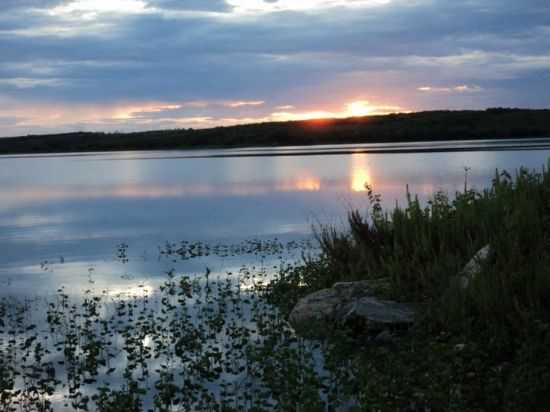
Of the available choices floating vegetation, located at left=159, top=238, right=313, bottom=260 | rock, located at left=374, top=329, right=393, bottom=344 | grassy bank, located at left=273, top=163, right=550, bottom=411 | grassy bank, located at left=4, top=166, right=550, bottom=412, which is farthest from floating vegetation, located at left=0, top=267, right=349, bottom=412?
floating vegetation, located at left=159, top=238, right=313, bottom=260

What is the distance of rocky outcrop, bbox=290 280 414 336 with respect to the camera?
10617 millimetres

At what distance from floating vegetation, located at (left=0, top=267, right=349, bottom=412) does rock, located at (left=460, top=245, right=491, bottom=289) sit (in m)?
2.51

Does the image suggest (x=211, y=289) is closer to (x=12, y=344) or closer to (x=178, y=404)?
(x=12, y=344)

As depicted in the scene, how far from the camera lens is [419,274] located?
1188cm

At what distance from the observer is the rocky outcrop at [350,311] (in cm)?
1062

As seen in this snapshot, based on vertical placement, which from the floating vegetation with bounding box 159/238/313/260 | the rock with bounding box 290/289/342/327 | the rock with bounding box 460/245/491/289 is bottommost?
the floating vegetation with bounding box 159/238/313/260

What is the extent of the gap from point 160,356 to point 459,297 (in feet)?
14.9

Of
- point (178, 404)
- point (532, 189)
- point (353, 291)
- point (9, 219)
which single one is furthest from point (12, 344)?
point (9, 219)

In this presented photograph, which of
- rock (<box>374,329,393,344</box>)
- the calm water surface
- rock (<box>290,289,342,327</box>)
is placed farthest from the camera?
the calm water surface

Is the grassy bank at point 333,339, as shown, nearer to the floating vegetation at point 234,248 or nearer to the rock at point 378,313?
the rock at point 378,313

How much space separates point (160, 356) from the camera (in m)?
10.4

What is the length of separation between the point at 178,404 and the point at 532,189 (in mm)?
8889

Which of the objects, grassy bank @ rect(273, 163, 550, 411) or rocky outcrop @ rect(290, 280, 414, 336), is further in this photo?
rocky outcrop @ rect(290, 280, 414, 336)

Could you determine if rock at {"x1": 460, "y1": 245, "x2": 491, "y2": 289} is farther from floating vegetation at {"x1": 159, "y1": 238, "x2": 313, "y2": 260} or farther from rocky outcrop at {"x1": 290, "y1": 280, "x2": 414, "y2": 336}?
floating vegetation at {"x1": 159, "y1": 238, "x2": 313, "y2": 260}
